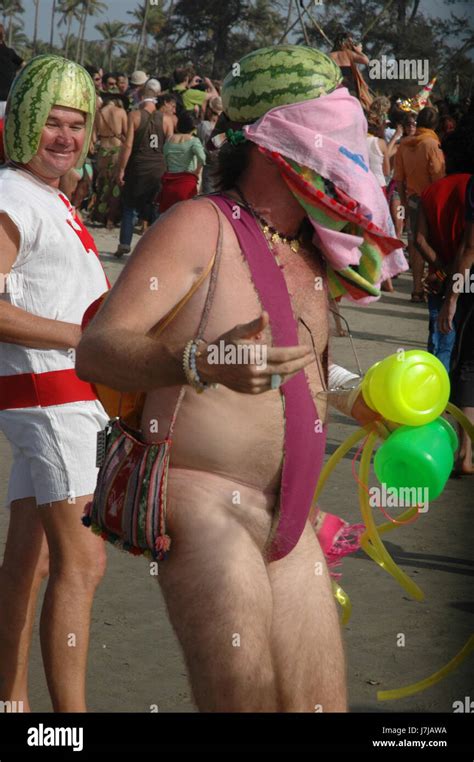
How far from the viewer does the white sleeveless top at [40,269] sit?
10.3 ft

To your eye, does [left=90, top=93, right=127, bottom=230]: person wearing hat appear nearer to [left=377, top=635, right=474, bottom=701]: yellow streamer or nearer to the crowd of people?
[left=377, top=635, right=474, bottom=701]: yellow streamer

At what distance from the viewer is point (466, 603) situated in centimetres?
475

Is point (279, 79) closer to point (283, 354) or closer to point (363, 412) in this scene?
point (283, 354)

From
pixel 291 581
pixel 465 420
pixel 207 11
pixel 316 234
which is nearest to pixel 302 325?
pixel 316 234

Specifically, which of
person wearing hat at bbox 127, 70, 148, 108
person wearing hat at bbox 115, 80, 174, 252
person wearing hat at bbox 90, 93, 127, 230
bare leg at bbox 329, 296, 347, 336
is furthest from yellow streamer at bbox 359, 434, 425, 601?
person wearing hat at bbox 127, 70, 148, 108

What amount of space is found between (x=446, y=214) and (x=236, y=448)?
439 cm

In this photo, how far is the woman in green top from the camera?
13469 millimetres

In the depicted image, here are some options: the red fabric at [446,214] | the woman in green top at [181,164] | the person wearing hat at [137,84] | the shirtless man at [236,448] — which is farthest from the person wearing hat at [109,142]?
the shirtless man at [236,448]

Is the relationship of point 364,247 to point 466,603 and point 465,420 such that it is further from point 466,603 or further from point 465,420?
point 466,603

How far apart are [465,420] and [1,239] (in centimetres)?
189

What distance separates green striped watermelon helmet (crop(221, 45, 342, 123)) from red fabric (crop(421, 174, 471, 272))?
3.94 metres

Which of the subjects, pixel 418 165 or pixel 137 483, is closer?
pixel 137 483

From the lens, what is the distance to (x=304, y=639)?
8.05ft

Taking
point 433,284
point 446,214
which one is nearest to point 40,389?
point 446,214
